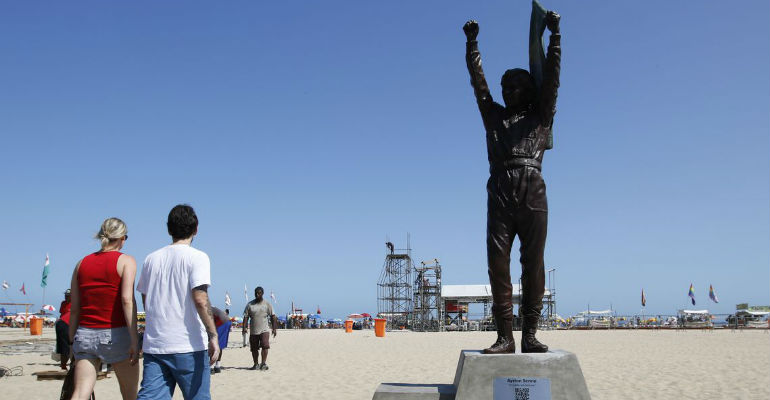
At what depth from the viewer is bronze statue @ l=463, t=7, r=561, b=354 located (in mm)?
4707

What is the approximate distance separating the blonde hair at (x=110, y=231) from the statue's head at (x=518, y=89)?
3338 millimetres

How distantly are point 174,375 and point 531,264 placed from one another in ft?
9.59

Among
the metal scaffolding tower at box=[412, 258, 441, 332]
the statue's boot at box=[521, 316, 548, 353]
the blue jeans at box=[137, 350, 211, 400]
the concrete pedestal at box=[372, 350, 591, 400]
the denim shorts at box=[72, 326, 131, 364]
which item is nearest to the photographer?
the blue jeans at box=[137, 350, 211, 400]

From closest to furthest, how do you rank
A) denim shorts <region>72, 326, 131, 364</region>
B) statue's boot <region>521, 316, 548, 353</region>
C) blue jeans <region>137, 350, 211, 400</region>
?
blue jeans <region>137, 350, 211, 400</region> → denim shorts <region>72, 326, 131, 364</region> → statue's boot <region>521, 316, 548, 353</region>

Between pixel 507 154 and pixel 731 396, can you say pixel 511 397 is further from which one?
pixel 731 396

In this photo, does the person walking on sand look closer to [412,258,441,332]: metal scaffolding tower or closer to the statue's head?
the statue's head

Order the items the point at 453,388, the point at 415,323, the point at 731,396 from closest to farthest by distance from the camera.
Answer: the point at 453,388, the point at 731,396, the point at 415,323

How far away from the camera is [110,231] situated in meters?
3.66

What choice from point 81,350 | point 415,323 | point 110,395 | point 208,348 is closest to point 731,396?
point 208,348

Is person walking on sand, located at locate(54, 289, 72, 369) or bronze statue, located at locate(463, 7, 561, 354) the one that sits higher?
bronze statue, located at locate(463, 7, 561, 354)

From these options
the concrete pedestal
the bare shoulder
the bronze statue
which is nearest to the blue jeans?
the bare shoulder

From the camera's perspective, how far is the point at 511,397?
14.0 feet

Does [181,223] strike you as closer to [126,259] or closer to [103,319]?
[126,259]

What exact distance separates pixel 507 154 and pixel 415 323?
1322 inches
